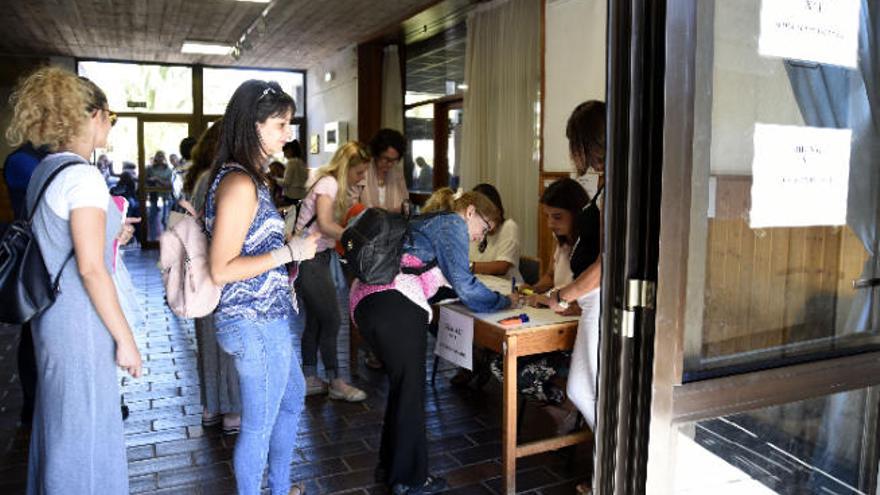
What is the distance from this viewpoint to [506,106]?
6.30 m

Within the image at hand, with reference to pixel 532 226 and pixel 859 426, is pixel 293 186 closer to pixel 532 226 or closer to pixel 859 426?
pixel 532 226

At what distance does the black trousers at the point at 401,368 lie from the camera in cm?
257

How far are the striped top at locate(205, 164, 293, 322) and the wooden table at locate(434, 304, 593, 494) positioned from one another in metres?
0.89

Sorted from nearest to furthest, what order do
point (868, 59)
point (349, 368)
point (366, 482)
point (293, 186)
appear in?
point (868, 59) < point (366, 482) < point (349, 368) < point (293, 186)

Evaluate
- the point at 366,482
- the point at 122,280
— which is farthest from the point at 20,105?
the point at 366,482

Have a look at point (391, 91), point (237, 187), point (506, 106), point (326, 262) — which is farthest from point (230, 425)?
point (391, 91)

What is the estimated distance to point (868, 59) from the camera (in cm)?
189

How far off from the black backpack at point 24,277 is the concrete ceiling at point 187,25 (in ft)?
18.3

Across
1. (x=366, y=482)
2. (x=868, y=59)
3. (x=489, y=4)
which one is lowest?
(x=366, y=482)

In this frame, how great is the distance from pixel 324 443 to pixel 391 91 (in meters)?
6.36

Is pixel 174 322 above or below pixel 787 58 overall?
below

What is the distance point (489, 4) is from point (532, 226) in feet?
7.27

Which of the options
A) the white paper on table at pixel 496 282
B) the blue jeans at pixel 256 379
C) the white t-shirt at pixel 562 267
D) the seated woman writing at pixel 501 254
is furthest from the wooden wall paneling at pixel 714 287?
the seated woman writing at pixel 501 254

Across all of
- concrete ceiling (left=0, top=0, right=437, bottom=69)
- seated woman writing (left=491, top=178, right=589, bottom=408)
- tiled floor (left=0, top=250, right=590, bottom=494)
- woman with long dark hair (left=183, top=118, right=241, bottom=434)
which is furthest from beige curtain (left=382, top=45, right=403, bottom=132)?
seated woman writing (left=491, top=178, right=589, bottom=408)
